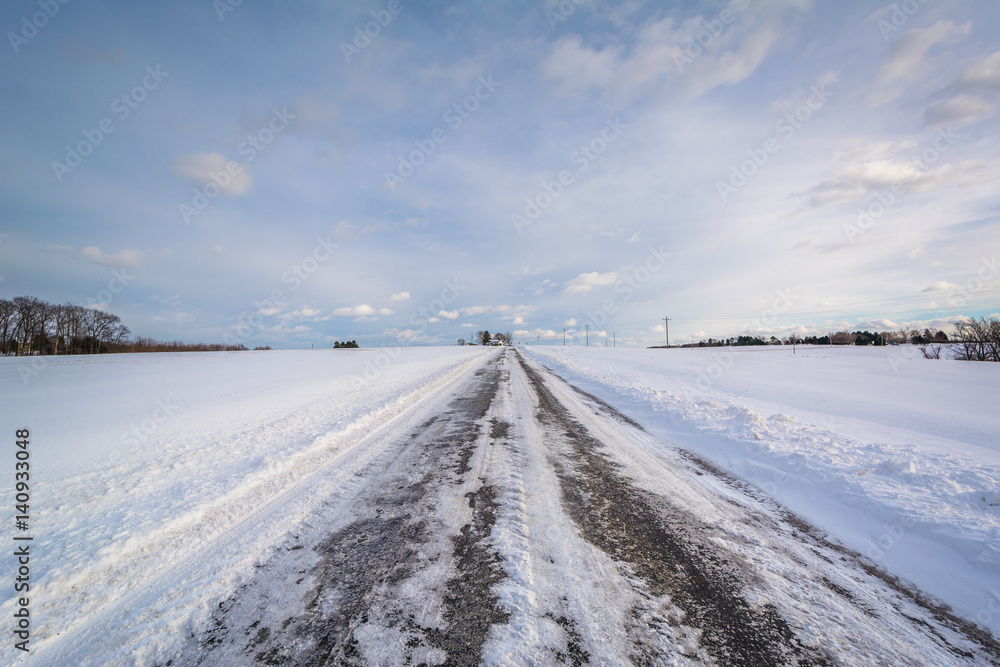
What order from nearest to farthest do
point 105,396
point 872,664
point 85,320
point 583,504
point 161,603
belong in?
point 872,664
point 161,603
point 583,504
point 105,396
point 85,320

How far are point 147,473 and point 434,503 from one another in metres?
4.04

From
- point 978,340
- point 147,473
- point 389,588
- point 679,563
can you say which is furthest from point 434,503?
point 978,340

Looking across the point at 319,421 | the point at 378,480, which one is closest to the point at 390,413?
the point at 319,421

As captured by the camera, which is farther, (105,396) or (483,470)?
(105,396)

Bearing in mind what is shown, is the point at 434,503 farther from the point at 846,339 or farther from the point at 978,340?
the point at 846,339

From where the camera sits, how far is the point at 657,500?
361 centimetres

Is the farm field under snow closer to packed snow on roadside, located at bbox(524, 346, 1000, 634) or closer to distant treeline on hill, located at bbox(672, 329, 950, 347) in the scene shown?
packed snow on roadside, located at bbox(524, 346, 1000, 634)

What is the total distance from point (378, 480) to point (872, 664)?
4060 millimetres

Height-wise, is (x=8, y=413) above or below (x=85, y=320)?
below

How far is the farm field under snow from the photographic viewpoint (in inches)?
79.9

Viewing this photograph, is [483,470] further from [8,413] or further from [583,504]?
[8,413]

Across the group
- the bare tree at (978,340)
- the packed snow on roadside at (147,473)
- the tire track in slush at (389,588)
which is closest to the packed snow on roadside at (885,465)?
the tire track in slush at (389,588)

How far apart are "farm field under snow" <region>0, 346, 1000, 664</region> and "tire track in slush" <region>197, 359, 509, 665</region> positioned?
35 millimetres

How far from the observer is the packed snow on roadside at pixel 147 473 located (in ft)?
8.08
